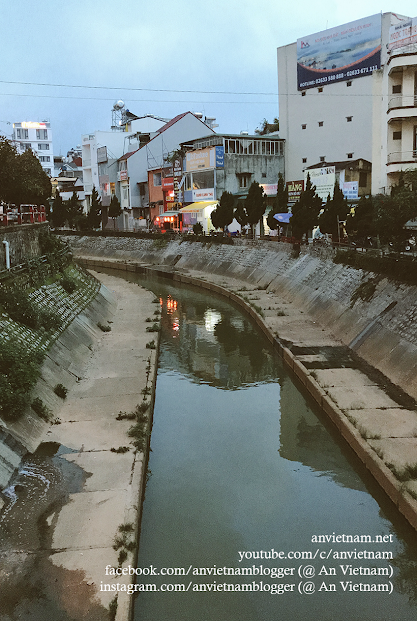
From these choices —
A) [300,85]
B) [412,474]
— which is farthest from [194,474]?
[300,85]

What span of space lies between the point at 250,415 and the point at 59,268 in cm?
1689

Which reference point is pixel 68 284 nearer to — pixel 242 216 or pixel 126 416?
pixel 126 416

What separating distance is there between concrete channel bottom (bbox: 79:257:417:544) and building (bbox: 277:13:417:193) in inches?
695

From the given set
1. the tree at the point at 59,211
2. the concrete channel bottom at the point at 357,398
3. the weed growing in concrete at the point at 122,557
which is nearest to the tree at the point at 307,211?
the concrete channel bottom at the point at 357,398

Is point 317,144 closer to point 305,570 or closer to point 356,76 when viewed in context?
point 356,76

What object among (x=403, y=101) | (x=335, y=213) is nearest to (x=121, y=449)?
(x=335, y=213)

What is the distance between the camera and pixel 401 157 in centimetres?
4006

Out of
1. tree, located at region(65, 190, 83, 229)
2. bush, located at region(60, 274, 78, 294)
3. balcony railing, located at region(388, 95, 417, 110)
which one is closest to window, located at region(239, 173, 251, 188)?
balcony railing, located at region(388, 95, 417, 110)

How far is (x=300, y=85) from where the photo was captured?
6022cm

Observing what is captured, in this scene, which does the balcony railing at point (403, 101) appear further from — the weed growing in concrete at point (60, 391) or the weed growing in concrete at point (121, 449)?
the weed growing in concrete at point (121, 449)

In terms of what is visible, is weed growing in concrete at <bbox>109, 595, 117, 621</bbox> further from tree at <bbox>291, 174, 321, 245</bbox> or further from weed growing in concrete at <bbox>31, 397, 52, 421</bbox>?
tree at <bbox>291, 174, 321, 245</bbox>

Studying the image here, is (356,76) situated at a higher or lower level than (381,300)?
higher

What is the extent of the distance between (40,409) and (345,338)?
45.7 ft

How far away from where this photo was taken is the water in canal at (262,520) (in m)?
10.1
